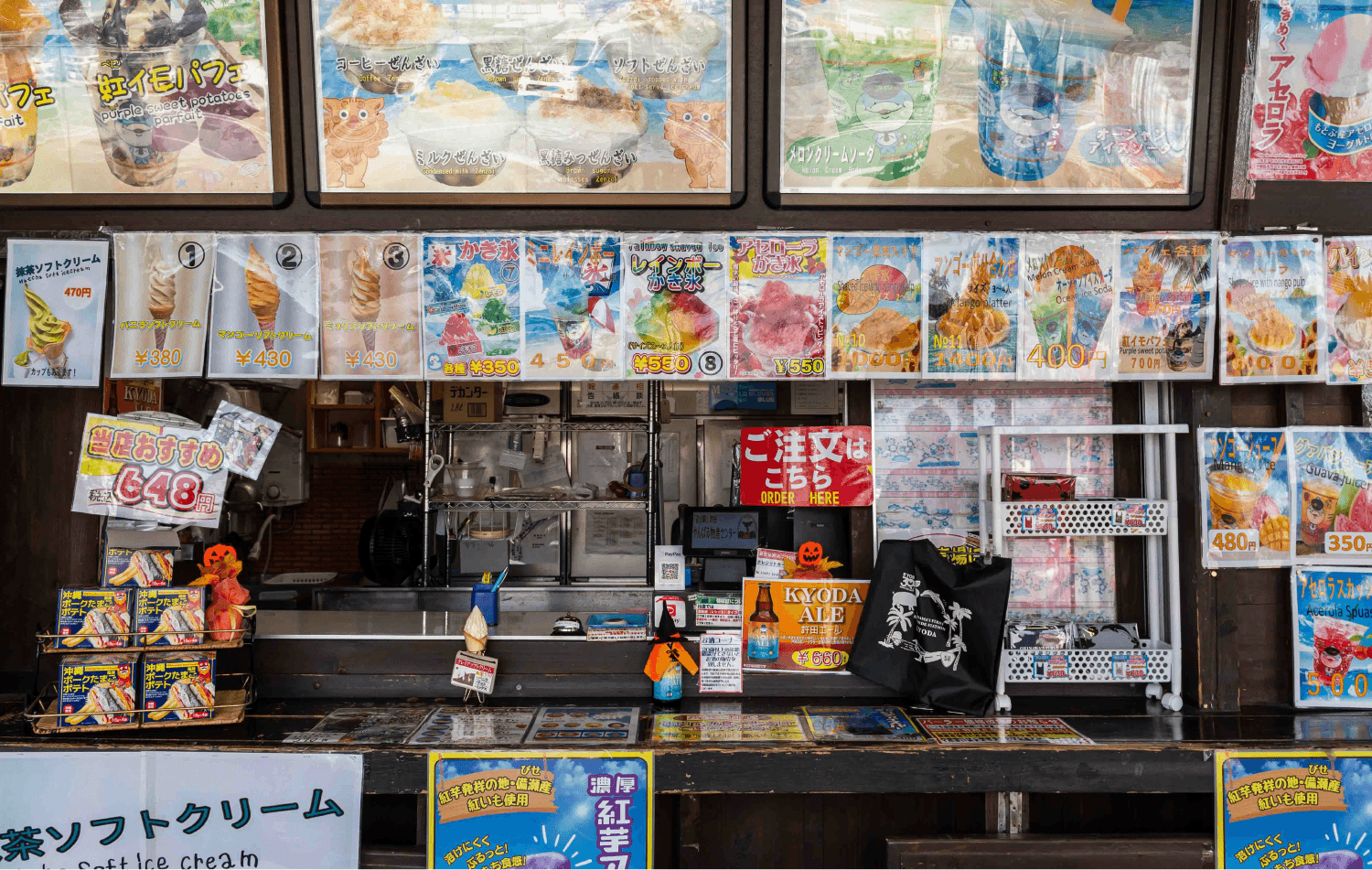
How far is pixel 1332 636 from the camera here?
3.33 m

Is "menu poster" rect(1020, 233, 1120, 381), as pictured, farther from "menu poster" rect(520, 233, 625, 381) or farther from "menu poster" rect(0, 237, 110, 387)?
"menu poster" rect(0, 237, 110, 387)

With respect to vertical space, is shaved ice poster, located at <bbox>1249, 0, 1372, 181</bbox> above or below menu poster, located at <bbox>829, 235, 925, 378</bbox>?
above

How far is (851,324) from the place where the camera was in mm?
3330

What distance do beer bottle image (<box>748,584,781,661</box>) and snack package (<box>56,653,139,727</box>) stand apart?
2.23 m

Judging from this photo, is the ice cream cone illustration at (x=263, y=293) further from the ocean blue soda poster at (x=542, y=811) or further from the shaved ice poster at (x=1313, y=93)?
the shaved ice poster at (x=1313, y=93)

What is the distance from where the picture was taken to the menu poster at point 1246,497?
3332 millimetres

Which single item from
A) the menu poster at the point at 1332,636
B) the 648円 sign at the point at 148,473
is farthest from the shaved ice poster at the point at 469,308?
the menu poster at the point at 1332,636

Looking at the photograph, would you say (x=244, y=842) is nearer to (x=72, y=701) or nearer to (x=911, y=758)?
(x=72, y=701)

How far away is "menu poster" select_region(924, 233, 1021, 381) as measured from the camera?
3.32 metres

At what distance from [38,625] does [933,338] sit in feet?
11.8

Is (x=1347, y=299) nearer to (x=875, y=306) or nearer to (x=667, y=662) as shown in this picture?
(x=875, y=306)

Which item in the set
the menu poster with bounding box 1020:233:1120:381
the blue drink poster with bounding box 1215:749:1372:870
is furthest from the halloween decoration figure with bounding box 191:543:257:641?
the blue drink poster with bounding box 1215:749:1372:870

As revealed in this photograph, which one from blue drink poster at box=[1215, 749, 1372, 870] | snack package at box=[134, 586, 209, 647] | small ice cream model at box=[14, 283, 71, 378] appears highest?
small ice cream model at box=[14, 283, 71, 378]

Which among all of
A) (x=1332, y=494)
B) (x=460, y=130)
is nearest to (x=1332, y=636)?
(x=1332, y=494)
